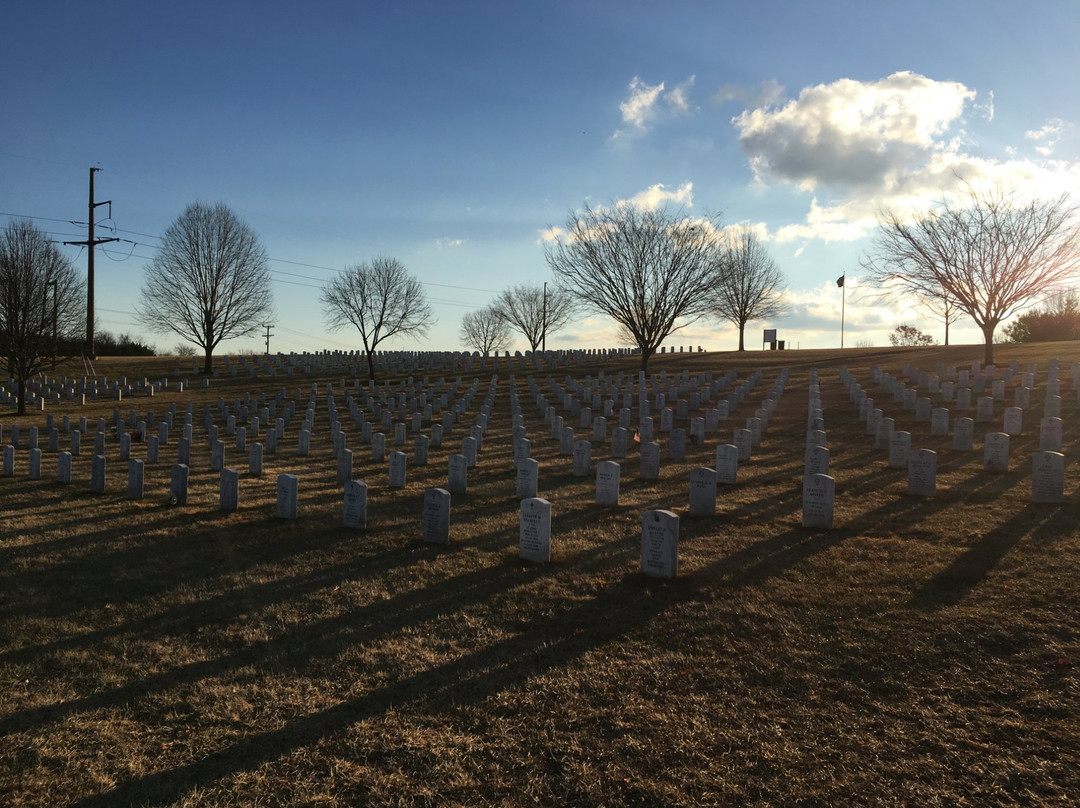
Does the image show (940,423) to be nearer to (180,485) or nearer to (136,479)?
(180,485)

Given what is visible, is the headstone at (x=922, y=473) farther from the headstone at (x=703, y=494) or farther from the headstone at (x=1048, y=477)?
the headstone at (x=703, y=494)

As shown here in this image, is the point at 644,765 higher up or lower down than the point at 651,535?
A: lower down

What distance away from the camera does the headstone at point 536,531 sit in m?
7.45

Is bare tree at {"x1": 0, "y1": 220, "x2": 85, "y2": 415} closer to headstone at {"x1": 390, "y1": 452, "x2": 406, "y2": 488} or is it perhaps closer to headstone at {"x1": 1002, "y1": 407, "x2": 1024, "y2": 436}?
headstone at {"x1": 390, "y1": 452, "x2": 406, "y2": 488}

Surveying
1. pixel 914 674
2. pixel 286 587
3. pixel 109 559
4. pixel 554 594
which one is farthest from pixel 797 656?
pixel 109 559

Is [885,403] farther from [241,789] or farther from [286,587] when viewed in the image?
[241,789]

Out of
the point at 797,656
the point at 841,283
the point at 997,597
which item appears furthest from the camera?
the point at 841,283

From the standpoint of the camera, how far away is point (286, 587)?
22.4 feet

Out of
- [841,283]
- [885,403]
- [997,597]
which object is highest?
[841,283]

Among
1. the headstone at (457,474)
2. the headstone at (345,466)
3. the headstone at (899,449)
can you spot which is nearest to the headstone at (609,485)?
the headstone at (457,474)

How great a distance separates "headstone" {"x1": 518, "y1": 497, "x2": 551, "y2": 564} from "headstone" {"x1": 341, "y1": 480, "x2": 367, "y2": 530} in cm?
251

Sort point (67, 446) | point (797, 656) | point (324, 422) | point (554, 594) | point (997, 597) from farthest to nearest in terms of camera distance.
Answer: point (324, 422) < point (67, 446) < point (554, 594) < point (997, 597) < point (797, 656)

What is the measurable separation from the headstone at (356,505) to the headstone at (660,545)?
392 centimetres

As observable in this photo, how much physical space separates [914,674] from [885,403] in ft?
56.6
